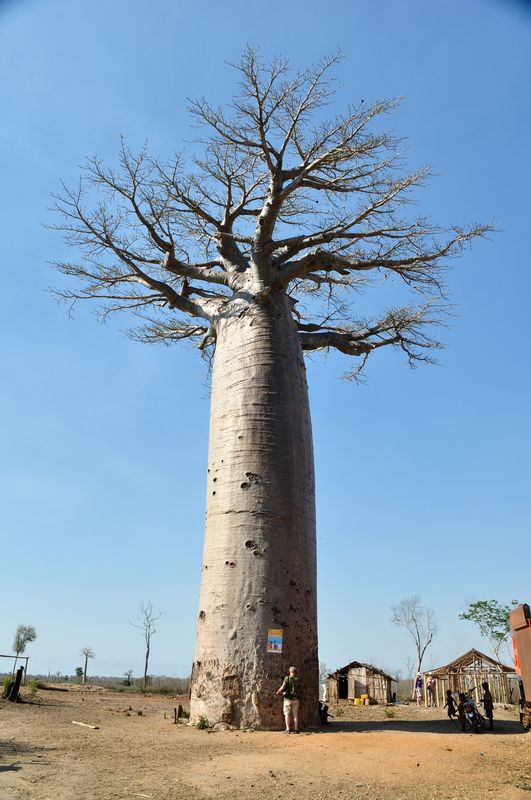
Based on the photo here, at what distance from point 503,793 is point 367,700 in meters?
14.4

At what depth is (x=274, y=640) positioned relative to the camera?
765 centimetres

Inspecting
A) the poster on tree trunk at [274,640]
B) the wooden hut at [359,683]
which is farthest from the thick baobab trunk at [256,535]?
the wooden hut at [359,683]

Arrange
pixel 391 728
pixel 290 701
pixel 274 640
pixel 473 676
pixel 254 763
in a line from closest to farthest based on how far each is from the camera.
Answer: pixel 254 763 → pixel 290 701 → pixel 274 640 → pixel 391 728 → pixel 473 676

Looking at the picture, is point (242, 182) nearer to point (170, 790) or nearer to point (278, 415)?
point (278, 415)

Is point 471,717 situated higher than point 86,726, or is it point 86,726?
point 471,717

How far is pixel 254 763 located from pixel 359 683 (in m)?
16.0

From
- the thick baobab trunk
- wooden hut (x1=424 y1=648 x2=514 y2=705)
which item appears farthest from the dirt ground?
wooden hut (x1=424 y1=648 x2=514 y2=705)

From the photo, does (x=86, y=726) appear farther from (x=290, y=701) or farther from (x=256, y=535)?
(x=256, y=535)

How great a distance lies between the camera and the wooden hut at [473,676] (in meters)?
17.5

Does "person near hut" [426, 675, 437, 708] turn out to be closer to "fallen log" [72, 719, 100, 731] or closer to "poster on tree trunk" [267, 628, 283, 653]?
"poster on tree trunk" [267, 628, 283, 653]

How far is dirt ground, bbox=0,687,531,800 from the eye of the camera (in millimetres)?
4660

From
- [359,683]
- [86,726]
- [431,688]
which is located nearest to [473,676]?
[431,688]

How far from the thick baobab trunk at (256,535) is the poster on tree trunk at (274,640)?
0.11ft

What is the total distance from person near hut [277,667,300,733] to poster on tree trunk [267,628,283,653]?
1.12 feet
